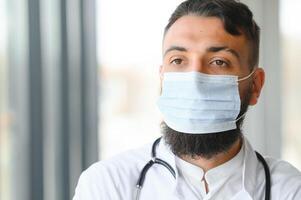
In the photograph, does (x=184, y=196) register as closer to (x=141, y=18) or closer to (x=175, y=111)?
(x=175, y=111)

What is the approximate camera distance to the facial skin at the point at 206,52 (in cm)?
134

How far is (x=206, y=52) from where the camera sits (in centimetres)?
133

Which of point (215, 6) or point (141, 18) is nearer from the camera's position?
point (215, 6)

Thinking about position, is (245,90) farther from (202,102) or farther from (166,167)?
(166,167)

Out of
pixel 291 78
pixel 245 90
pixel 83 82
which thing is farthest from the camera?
pixel 291 78

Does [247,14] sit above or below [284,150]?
above

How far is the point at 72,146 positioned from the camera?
207 centimetres

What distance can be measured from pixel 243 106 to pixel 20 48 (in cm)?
96

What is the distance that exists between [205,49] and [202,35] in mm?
47

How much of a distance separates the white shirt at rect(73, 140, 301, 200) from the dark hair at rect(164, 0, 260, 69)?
35 centimetres

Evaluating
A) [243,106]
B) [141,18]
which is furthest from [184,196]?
[141,18]

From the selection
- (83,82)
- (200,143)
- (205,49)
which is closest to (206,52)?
(205,49)

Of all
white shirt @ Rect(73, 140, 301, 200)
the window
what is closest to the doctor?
white shirt @ Rect(73, 140, 301, 200)

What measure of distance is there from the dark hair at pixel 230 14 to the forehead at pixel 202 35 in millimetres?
19
